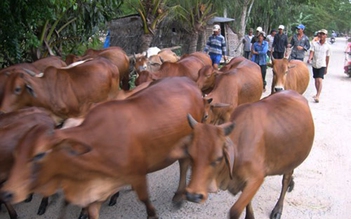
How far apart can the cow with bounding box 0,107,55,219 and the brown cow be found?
1.45 metres

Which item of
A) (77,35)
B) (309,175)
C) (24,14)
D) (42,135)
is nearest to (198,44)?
(77,35)

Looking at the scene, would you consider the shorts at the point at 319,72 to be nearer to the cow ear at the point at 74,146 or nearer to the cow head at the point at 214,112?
the cow head at the point at 214,112

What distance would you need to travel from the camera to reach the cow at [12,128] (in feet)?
11.1

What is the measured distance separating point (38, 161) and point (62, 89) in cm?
230

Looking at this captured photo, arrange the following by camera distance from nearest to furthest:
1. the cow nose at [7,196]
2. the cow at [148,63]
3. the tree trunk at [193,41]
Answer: the cow nose at [7,196] → the cow at [148,63] → the tree trunk at [193,41]

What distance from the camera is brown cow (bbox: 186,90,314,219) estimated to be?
2.93 meters

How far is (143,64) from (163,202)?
428cm

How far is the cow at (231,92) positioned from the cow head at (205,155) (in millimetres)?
1735

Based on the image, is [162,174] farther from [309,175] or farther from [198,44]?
[198,44]

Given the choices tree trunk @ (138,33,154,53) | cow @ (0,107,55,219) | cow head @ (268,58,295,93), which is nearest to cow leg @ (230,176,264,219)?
cow @ (0,107,55,219)

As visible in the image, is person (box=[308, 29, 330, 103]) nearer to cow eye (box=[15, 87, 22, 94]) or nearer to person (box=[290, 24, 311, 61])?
person (box=[290, 24, 311, 61])

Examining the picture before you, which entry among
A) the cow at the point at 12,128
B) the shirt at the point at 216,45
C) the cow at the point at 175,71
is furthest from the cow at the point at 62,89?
the shirt at the point at 216,45

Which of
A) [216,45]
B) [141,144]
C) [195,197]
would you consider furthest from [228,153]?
[216,45]

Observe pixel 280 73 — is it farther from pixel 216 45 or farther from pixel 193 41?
pixel 193 41
